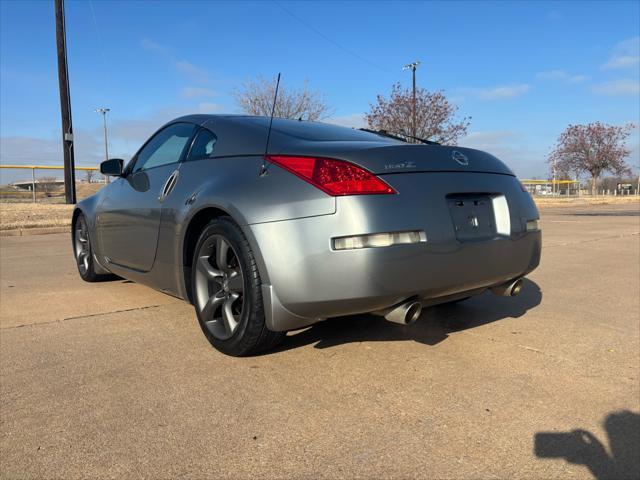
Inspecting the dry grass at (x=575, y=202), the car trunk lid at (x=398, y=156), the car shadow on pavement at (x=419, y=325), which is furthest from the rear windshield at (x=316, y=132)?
the dry grass at (x=575, y=202)

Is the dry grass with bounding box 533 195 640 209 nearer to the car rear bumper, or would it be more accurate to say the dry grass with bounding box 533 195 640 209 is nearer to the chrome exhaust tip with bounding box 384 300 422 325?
the car rear bumper

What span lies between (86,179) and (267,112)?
11.5 meters

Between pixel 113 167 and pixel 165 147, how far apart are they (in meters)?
0.75

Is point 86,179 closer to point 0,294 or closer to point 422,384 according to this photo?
point 0,294

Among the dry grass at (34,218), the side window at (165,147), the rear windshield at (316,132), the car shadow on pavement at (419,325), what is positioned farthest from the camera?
the dry grass at (34,218)

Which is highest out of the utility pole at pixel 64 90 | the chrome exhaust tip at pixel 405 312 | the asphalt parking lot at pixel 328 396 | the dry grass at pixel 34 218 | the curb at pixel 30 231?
the utility pole at pixel 64 90

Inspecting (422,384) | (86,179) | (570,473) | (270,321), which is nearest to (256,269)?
(270,321)

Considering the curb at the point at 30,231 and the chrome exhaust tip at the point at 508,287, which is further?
the curb at the point at 30,231

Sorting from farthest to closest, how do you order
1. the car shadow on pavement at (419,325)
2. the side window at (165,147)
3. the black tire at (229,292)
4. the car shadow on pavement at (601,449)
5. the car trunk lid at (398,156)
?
the side window at (165,147)
the car shadow on pavement at (419,325)
the black tire at (229,292)
the car trunk lid at (398,156)
the car shadow on pavement at (601,449)

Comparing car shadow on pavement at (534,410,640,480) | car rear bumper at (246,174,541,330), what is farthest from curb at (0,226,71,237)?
car shadow on pavement at (534,410,640,480)

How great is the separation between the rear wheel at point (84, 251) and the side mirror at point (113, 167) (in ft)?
2.58

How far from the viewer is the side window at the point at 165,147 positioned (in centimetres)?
372

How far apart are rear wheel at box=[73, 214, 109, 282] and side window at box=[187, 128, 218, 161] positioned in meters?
2.06

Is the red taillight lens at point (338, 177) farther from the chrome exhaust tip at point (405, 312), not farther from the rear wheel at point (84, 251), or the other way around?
the rear wheel at point (84, 251)
